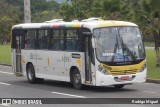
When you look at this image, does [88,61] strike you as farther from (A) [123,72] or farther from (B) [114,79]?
(A) [123,72]

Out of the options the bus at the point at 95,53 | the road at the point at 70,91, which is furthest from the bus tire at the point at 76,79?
the road at the point at 70,91

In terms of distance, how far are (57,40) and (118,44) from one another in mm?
3577

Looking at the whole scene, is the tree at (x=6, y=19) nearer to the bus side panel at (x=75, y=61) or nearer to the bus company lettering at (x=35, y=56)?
Answer: the bus company lettering at (x=35, y=56)

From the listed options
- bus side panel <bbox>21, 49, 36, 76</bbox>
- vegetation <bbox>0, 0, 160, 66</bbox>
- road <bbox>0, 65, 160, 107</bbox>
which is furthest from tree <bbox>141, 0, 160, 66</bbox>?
bus side panel <bbox>21, 49, 36, 76</bbox>

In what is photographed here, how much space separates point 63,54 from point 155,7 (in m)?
10.1

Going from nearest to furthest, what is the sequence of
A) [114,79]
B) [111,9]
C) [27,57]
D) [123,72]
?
[114,79] < [123,72] < [27,57] < [111,9]

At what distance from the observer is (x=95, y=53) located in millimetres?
19328

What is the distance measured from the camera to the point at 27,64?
25.1 metres

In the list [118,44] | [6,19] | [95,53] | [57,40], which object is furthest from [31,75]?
[6,19]

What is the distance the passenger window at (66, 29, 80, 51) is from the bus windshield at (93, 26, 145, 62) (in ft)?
3.84

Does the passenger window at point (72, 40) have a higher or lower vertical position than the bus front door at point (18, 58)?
higher

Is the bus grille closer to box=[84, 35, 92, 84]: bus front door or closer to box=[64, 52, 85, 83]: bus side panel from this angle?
box=[84, 35, 92, 84]: bus front door

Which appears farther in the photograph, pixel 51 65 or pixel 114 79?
pixel 51 65

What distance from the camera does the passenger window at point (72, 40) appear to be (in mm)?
20591
